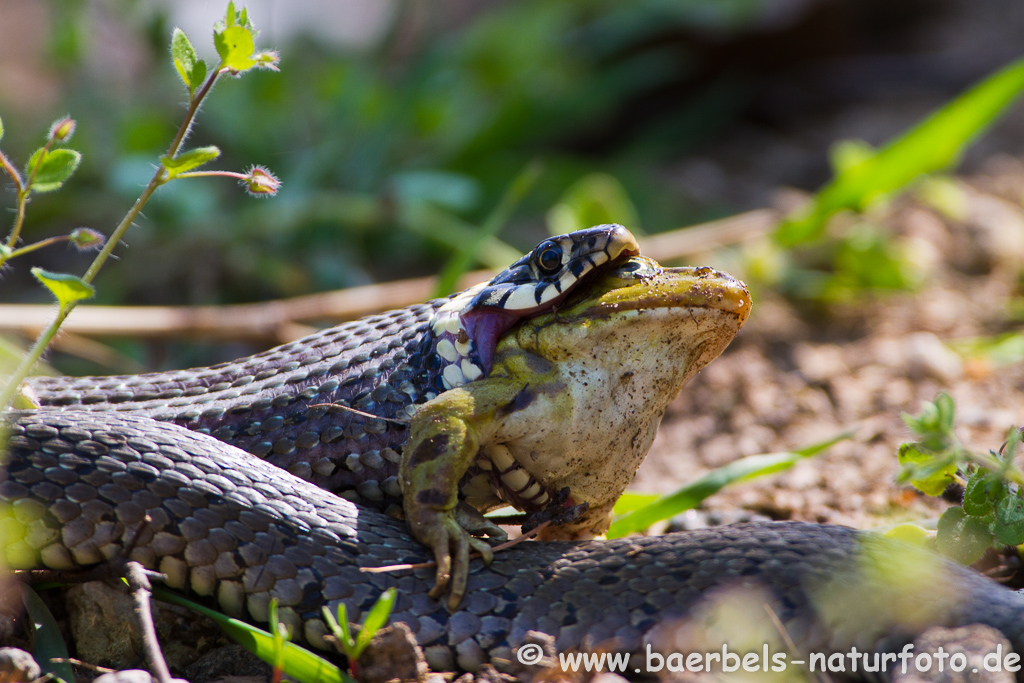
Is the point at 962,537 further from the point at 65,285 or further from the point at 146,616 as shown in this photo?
the point at 65,285

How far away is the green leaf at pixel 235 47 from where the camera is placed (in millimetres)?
2416

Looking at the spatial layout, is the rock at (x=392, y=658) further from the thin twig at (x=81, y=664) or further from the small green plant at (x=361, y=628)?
the thin twig at (x=81, y=664)

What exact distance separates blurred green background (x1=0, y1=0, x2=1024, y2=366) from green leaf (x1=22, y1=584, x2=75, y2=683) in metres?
2.61

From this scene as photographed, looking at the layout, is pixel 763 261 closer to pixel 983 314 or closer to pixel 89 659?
pixel 983 314

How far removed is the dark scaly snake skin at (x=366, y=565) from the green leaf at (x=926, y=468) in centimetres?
21

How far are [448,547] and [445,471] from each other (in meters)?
0.22

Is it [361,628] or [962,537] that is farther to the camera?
[962,537]

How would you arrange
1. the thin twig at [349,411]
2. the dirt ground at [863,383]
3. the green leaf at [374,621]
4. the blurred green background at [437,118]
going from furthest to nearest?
the blurred green background at [437,118] < the dirt ground at [863,383] < the thin twig at [349,411] < the green leaf at [374,621]

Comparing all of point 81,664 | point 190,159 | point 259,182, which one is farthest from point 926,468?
point 81,664

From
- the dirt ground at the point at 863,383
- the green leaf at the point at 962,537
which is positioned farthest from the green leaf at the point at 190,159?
the green leaf at the point at 962,537

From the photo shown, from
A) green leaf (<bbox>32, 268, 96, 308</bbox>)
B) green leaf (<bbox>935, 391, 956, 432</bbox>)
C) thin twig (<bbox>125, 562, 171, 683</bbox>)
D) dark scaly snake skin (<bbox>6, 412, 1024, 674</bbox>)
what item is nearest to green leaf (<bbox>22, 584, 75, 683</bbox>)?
dark scaly snake skin (<bbox>6, 412, 1024, 674</bbox>)

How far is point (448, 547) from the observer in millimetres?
2434

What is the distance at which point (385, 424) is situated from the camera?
273 centimetres

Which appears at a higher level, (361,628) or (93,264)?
(93,264)
